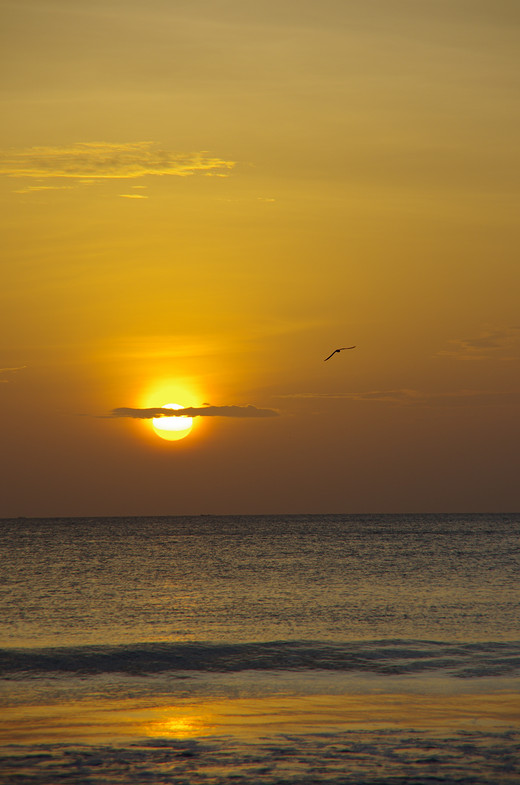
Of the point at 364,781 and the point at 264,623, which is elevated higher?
the point at 264,623

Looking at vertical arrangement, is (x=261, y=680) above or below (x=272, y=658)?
below

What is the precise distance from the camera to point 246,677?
91.2 ft

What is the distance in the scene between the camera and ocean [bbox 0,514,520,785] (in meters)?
16.4

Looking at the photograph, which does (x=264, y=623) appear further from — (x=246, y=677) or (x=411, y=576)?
(x=411, y=576)

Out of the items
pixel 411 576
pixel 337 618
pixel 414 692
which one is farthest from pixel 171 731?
pixel 411 576

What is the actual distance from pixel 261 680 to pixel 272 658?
13.7 feet

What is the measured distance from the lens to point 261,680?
27.1 meters

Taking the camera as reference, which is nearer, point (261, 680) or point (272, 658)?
point (261, 680)

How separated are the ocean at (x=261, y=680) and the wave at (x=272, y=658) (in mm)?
112

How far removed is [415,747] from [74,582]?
162 ft

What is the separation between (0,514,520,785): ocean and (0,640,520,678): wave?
0.11 meters

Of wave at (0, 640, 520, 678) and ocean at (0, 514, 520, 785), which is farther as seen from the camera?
wave at (0, 640, 520, 678)

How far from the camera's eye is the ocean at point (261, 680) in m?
16.4

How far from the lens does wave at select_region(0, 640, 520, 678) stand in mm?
28969
